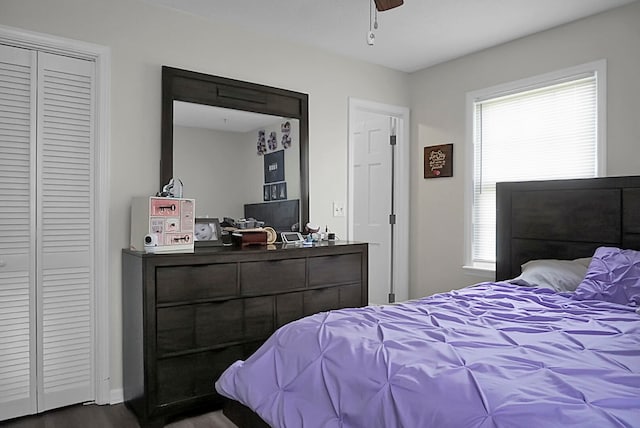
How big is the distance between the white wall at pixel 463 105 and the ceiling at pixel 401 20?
0.12m

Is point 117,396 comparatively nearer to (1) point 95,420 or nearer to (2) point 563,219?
Answer: (1) point 95,420

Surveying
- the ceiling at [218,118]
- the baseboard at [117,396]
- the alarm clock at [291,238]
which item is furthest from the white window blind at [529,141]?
the baseboard at [117,396]

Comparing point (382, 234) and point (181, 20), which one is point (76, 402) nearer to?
point (181, 20)

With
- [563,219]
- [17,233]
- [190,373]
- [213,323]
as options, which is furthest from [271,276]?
[563,219]

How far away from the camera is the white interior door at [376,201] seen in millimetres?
4676

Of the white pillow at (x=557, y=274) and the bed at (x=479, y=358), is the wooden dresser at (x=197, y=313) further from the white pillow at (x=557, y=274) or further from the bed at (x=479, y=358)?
the white pillow at (x=557, y=274)

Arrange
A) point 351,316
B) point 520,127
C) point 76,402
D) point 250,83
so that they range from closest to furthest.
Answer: point 351,316
point 76,402
point 250,83
point 520,127

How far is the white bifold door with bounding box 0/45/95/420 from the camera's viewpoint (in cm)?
257

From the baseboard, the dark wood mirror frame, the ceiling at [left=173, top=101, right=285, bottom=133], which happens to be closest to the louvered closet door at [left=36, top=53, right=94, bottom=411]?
the baseboard

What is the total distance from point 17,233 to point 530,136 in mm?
3722

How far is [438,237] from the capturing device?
4277mm

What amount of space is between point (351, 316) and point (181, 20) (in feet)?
7.92

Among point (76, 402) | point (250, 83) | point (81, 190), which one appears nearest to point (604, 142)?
point (250, 83)

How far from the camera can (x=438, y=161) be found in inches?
167
